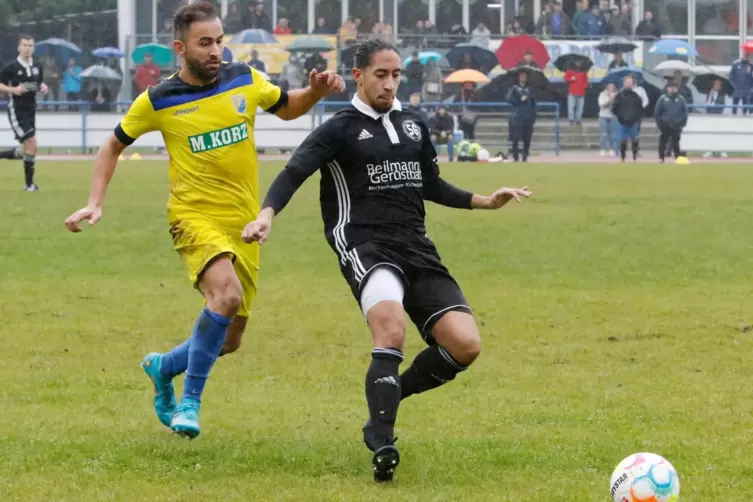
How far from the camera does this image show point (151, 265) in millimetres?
13648

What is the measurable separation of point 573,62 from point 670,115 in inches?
239

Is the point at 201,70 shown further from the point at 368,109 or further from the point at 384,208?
the point at 384,208

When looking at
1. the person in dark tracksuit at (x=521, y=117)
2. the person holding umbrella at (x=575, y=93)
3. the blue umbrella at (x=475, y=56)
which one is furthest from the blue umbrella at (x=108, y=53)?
the person holding umbrella at (x=575, y=93)

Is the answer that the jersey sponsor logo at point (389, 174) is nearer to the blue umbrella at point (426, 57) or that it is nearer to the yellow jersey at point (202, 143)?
the yellow jersey at point (202, 143)

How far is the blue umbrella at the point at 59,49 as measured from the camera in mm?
42500

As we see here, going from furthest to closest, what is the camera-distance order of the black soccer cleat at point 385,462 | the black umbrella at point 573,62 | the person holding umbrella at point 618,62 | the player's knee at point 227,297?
the person holding umbrella at point 618,62, the black umbrella at point 573,62, the player's knee at point 227,297, the black soccer cleat at point 385,462

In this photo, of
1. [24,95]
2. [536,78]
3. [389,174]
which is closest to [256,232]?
[389,174]

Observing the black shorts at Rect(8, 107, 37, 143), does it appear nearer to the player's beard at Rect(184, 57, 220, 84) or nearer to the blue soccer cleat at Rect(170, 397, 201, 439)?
the player's beard at Rect(184, 57, 220, 84)

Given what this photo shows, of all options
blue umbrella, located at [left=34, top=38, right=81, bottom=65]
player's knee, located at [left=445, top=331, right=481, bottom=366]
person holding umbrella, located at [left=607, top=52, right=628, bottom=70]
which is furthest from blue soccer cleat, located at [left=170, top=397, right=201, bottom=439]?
blue umbrella, located at [left=34, top=38, right=81, bottom=65]

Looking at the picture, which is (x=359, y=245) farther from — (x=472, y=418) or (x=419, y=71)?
(x=419, y=71)

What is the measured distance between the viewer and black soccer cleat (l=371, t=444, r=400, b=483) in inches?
220

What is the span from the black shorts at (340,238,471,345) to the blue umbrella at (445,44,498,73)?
34835 mm

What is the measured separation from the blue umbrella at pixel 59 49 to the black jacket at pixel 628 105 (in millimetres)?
17270

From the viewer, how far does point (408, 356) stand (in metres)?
8.87
